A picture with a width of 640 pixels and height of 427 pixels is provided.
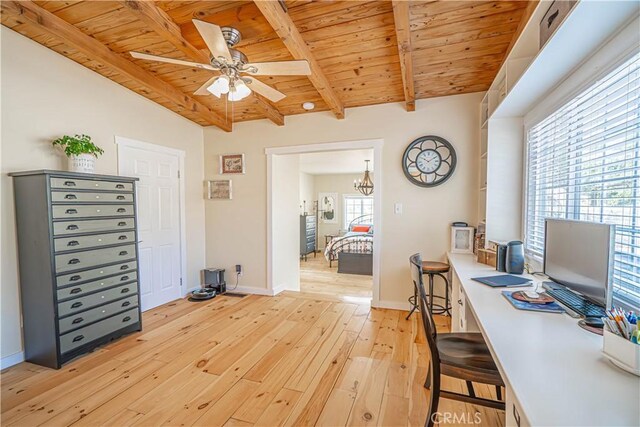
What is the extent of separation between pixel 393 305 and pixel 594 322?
7.77 feet

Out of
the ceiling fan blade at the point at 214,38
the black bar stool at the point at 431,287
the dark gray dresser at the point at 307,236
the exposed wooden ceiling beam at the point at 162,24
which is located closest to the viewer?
the ceiling fan blade at the point at 214,38

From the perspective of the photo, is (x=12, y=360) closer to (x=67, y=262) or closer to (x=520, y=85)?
(x=67, y=262)

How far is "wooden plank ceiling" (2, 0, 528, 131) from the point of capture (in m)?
2.10

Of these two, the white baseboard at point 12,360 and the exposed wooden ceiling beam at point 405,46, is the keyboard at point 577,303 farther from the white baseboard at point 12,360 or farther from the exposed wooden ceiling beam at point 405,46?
the white baseboard at point 12,360

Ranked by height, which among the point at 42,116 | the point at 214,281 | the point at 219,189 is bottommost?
the point at 214,281

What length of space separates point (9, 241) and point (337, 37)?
3160mm

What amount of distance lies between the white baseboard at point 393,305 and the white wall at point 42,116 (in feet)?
11.1

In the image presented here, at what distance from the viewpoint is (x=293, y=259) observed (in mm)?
4648

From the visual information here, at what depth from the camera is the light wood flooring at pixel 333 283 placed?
440 cm

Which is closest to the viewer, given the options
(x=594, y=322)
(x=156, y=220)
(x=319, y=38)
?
(x=594, y=322)

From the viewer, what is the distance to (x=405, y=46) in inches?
89.6

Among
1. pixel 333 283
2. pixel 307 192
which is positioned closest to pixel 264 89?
pixel 333 283

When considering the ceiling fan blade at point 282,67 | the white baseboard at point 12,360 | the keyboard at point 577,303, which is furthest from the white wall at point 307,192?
the keyboard at point 577,303

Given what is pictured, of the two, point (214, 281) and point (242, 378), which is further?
point (214, 281)
